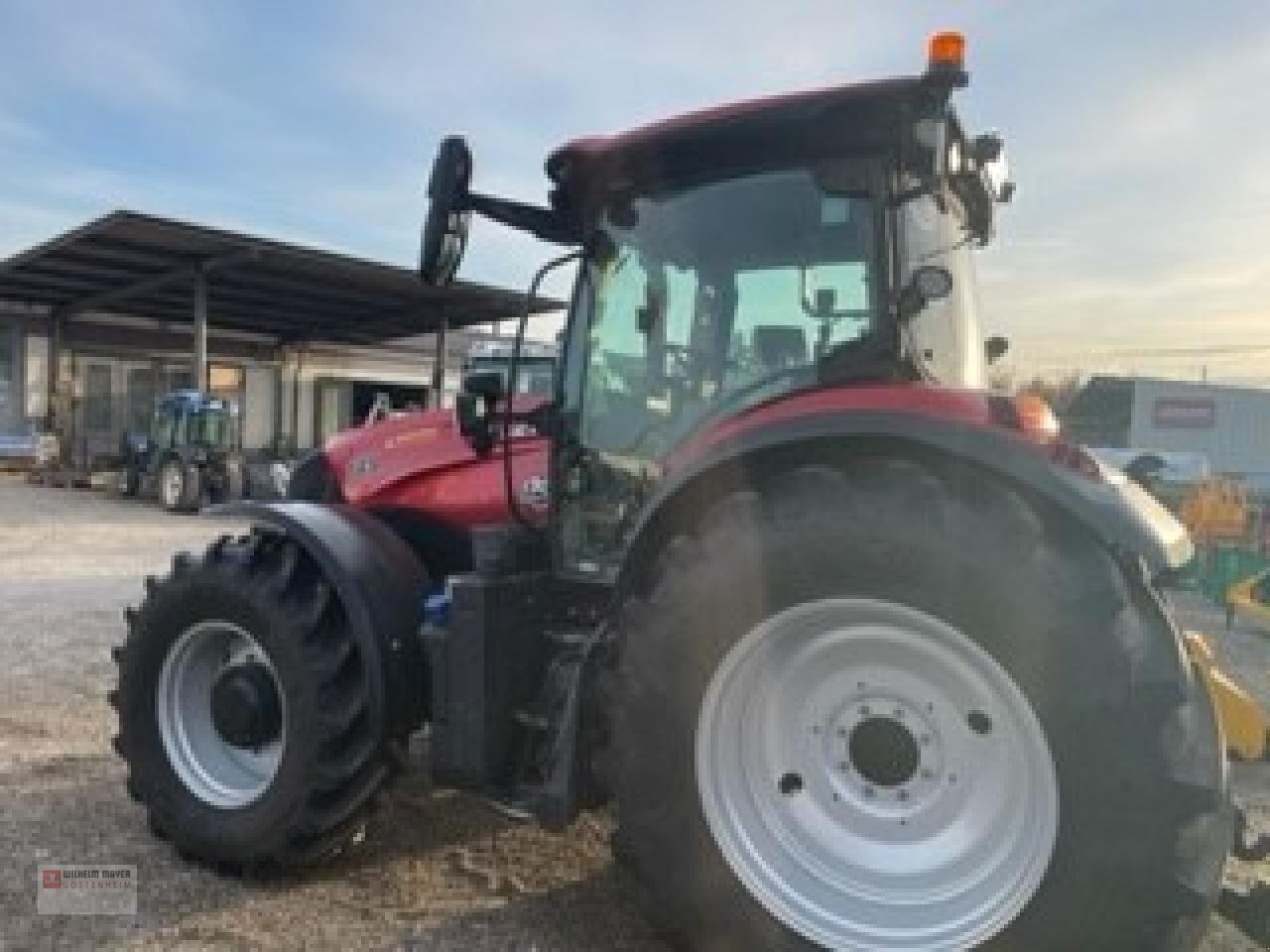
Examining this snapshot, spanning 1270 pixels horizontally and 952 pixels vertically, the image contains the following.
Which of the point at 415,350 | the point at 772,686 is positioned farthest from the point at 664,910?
the point at 415,350

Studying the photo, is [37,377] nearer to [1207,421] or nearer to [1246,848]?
[1246,848]

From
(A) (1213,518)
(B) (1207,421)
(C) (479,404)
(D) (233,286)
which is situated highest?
(D) (233,286)

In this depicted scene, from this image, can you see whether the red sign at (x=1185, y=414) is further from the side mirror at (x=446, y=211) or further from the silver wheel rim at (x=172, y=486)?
the side mirror at (x=446, y=211)

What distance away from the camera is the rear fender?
3.73 m

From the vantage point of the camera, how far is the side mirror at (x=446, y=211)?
3406 mm

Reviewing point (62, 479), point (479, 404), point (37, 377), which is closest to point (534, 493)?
point (479, 404)

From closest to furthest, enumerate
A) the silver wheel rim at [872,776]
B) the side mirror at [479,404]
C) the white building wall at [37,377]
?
the silver wheel rim at [872,776] < the side mirror at [479,404] < the white building wall at [37,377]

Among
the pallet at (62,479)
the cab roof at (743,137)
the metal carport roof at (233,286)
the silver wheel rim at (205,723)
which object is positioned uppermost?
the metal carport roof at (233,286)

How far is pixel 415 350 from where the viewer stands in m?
34.8

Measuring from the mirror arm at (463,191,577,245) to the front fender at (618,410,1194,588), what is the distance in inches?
44.3

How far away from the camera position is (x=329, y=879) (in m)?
3.81

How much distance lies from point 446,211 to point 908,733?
1953 mm

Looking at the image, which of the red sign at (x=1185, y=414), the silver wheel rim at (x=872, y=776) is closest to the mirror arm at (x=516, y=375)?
the silver wheel rim at (x=872, y=776)

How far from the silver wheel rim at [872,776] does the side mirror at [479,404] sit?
136cm
